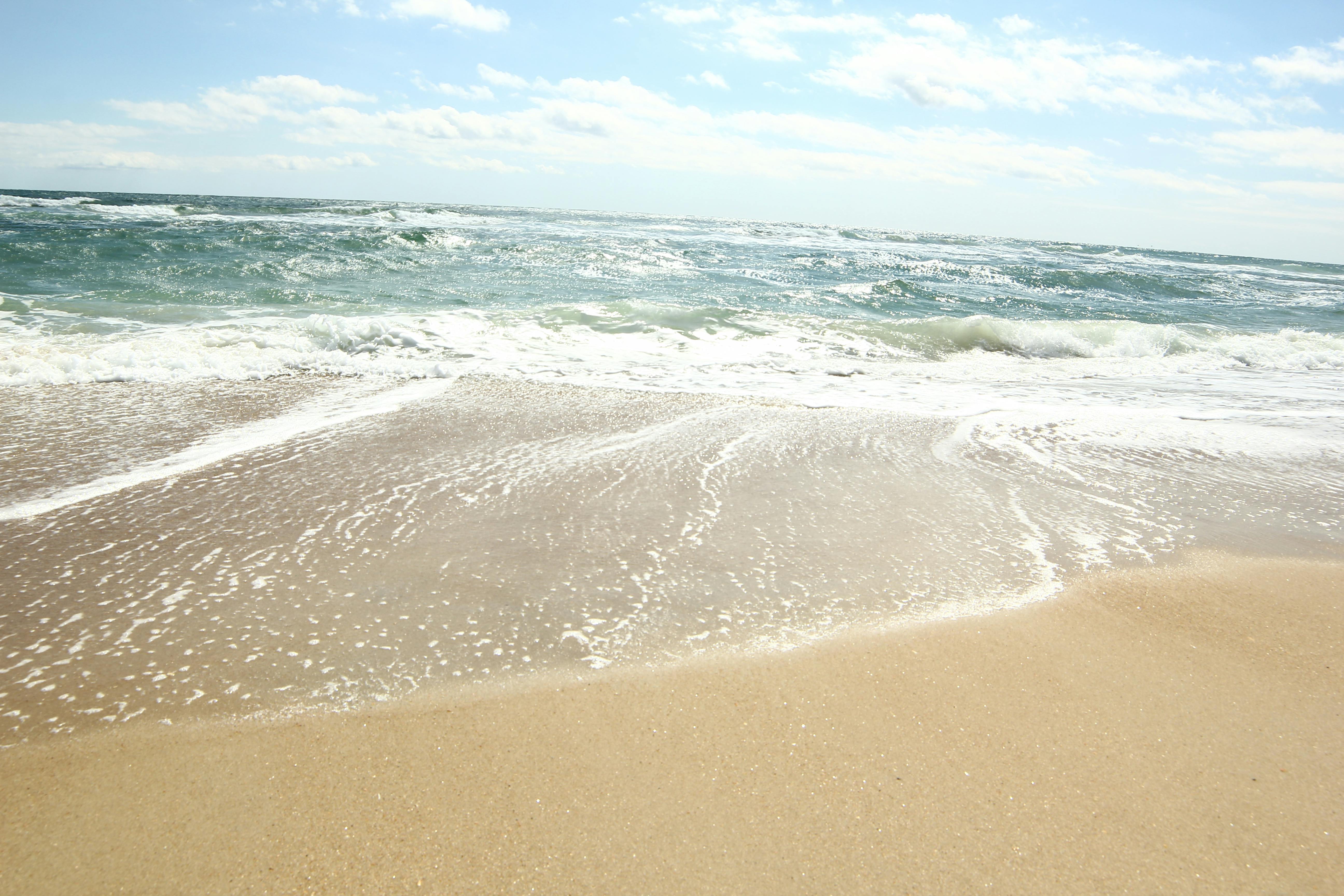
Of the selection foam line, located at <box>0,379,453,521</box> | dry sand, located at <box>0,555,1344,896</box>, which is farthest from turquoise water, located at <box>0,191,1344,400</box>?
dry sand, located at <box>0,555,1344,896</box>

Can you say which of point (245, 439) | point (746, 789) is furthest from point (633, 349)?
point (746, 789)

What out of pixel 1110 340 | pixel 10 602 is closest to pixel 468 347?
pixel 10 602

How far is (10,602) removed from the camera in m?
2.05

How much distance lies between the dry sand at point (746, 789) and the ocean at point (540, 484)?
0.55ft

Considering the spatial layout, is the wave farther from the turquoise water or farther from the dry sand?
the dry sand

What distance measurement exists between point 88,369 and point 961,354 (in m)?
8.24

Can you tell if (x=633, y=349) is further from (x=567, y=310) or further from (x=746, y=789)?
(x=746, y=789)

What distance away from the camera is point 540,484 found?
3135 mm

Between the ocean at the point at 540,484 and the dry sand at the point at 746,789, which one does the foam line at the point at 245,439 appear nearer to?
the ocean at the point at 540,484

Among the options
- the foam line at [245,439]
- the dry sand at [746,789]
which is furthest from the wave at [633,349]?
the dry sand at [746,789]

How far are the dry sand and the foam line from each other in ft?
5.63

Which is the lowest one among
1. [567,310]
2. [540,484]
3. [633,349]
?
[540,484]

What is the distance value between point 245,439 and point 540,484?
68.5 inches

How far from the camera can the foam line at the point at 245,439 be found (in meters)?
2.78
